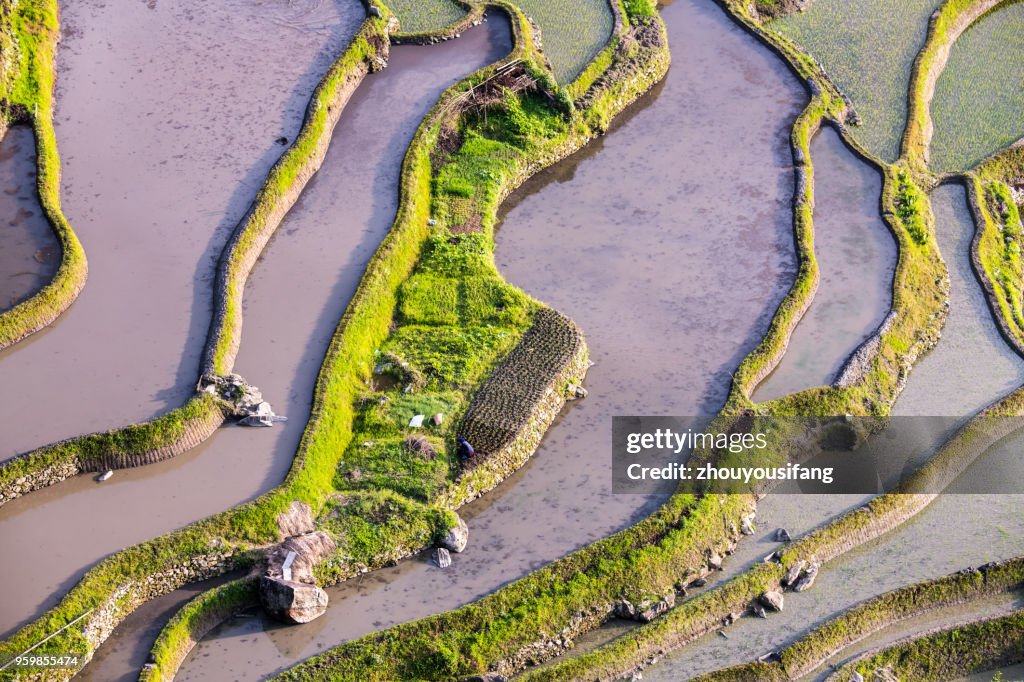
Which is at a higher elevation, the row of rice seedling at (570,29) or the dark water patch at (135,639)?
the row of rice seedling at (570,29)

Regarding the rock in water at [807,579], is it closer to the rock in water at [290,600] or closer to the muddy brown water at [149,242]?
the rock in water at [290,600]

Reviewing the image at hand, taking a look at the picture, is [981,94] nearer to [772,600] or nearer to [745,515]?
[745,515]

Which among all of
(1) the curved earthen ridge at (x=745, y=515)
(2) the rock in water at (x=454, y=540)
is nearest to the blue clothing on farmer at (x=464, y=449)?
(2) the rock in water at (x=454, y=540)

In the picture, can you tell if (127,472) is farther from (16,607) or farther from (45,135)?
(45,135)

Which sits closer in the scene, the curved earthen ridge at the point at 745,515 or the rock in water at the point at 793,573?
the curved earthen ridge at the point at 745,515

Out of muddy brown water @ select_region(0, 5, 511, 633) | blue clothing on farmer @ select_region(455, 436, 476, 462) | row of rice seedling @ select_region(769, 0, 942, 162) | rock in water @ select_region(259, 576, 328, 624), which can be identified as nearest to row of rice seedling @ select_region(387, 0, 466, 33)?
muddy brown water @ select_region(0, 5, 511, 633)

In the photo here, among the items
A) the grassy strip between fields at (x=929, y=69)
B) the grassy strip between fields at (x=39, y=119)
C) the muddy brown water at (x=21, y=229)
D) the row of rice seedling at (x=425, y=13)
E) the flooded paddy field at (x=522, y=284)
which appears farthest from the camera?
the row of rice seedling at (x=425, y=13)

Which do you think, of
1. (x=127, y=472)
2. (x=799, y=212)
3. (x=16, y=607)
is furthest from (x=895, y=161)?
(x=16, y=607)
